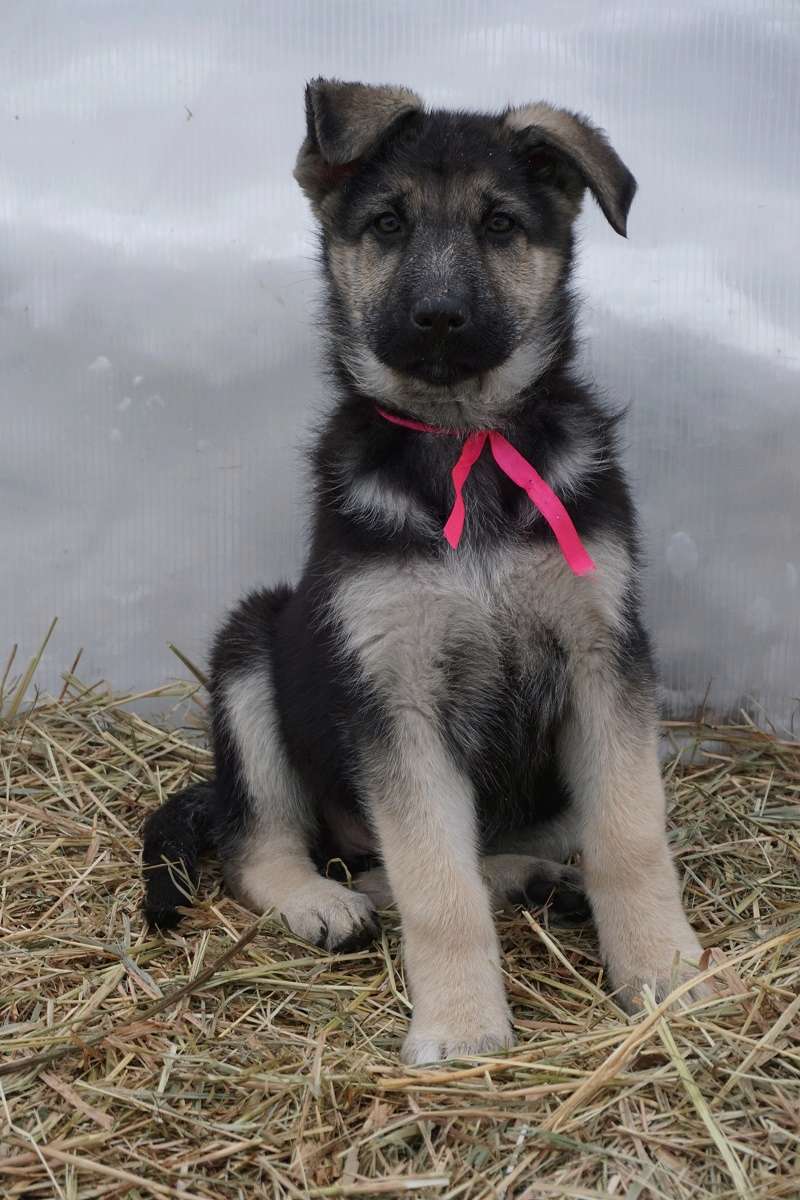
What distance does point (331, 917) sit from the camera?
3.85m

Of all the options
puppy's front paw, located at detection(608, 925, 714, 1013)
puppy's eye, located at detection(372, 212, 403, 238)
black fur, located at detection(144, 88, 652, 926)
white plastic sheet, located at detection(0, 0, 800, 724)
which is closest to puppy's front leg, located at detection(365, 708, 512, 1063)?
black fur, located at detection(144, 88, 652, 926)

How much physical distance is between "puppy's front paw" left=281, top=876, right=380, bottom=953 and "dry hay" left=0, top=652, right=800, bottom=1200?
5 centimetres

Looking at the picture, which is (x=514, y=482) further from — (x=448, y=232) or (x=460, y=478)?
(x=448, y=232)

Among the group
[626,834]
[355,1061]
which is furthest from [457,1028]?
[626,834]

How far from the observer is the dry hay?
8.93 feet

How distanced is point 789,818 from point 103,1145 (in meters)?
2.55

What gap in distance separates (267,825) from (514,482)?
1.42m

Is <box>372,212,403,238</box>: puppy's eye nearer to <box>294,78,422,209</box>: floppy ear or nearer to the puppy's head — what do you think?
the puppy's head

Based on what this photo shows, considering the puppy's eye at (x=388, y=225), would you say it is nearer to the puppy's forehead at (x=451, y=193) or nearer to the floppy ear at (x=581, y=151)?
the puppy's forehead at (x=451, y=193)

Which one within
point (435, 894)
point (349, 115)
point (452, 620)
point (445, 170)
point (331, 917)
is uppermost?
point (349, 115)

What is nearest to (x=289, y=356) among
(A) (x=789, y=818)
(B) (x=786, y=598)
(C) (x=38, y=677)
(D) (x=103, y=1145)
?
(C) (x=38, y=677)

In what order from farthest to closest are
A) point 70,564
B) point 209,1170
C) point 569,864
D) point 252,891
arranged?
point 70,564 → point 569,864 → point 252,891 → point 209,1170

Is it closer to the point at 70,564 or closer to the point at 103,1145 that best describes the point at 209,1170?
the point at 103,1145

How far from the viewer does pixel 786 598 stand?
513 centimetres
